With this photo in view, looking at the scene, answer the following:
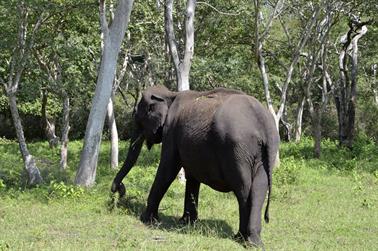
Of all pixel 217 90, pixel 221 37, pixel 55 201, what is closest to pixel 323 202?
pixel 217 90

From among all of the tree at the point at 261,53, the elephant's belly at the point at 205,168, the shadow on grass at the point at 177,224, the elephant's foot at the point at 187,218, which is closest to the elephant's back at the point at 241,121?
the elephant's belly at the point at 205,168

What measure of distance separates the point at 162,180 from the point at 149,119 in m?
1.12

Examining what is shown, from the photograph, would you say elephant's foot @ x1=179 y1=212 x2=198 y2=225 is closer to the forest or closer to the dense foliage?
the forest

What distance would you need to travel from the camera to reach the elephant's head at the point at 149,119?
11188 mm

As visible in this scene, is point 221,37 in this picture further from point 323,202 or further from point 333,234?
point 333,234

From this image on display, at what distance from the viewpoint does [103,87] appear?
13.3m

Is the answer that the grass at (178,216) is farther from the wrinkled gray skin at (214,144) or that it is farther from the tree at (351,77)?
the tree at (351,77)

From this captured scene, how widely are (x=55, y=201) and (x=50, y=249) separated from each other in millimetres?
4393

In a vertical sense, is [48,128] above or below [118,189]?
above

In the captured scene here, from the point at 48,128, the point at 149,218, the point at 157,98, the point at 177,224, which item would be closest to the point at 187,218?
the point at 177,224

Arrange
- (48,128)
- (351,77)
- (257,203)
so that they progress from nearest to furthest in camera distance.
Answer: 1. (257,203)
2. (351,77)
3. (48,128)

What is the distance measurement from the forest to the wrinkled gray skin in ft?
1.79

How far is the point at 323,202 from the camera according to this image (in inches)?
539

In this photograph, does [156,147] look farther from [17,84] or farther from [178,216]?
[178,216]
